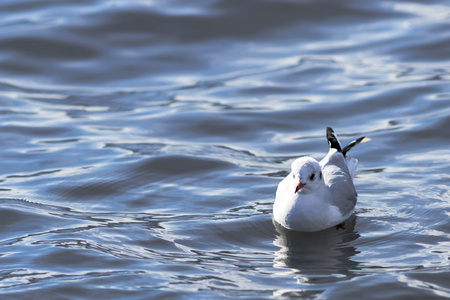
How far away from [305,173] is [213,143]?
3.16 metres

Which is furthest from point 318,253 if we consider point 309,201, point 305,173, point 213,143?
point 213,143

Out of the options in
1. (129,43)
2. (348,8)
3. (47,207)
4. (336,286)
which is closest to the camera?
(336,286)

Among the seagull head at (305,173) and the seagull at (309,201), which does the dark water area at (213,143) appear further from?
the seagull head at (305,173)

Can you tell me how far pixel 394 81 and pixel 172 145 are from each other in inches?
152

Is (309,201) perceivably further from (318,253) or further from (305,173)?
Result: (318,253)

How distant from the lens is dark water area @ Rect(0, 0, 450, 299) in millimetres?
6285

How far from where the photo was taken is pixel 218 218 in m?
7.50

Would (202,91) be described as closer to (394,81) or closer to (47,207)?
(394,81)

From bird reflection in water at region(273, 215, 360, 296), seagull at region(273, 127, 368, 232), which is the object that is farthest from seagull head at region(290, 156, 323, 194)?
bird reflection in water at region(273, 215, 360, 296)

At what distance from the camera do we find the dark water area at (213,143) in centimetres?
629

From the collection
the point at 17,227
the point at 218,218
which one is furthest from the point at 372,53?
the point at 17,227

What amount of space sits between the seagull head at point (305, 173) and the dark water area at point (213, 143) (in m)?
0.46

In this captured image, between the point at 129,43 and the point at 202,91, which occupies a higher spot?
the point at 129,43

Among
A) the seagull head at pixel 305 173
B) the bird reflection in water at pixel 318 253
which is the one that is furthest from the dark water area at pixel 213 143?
the seagull head at pixel 305 173
